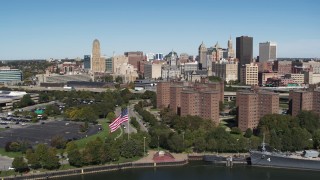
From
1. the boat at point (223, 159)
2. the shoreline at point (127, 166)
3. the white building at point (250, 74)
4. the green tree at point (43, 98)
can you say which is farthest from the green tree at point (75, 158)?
the white building at point (250, 74)

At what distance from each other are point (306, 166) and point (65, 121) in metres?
27.4

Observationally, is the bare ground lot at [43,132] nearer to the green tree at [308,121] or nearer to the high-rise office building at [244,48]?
the green tree at [308,121]

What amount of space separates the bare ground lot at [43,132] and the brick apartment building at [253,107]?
564 inches

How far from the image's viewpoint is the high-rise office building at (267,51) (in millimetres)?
145562

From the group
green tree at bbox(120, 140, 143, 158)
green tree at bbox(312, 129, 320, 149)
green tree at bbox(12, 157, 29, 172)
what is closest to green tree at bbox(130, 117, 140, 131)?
green tree at bbox(120, 140, 143, 158)

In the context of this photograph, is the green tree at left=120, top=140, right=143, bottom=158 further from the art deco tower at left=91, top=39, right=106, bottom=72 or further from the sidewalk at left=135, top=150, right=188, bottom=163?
the art deco tower at left=91, top=39, right=106, bottom=72

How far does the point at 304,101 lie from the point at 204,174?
20171 millimetres

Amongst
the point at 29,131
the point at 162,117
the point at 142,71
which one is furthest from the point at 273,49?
the point at 29,131

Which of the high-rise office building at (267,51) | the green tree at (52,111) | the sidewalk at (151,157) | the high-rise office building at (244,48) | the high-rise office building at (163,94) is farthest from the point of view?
the high-rise office building at (267,51)

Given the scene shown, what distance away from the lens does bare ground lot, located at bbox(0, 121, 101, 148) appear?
37188 millimetres

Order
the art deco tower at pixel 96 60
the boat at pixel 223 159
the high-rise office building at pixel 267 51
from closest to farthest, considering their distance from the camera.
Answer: the boat at pixel 223 159, the art deco tower at pixel 96 60, the high-rise office building at pixel 267 51

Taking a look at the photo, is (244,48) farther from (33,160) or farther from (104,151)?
(33,160)

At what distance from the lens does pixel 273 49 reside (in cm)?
14875

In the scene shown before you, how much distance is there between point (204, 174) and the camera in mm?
30156
